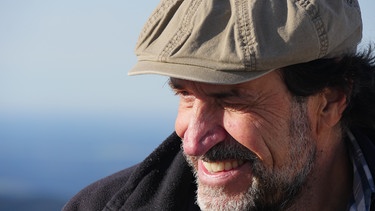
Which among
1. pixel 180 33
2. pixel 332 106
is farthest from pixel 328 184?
pixel 180 33

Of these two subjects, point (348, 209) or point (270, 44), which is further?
point (348, 209)

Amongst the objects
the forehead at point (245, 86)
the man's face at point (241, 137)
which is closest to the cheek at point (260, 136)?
the man's face at point (241, 137)

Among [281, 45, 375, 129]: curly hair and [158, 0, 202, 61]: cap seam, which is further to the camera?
[281, 45, 375, 129]: curly hair

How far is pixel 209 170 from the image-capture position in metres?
3.16

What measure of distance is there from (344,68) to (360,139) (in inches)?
13.2

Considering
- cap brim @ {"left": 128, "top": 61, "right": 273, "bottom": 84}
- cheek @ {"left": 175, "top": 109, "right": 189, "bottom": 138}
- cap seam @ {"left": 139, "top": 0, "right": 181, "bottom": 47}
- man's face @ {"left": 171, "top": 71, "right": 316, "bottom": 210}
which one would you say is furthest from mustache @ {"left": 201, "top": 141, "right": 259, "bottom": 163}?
cap seam @ {"left": 139, "top": 0, "right": 181, "bottom": 47}

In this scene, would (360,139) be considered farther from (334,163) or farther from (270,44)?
(270,44)

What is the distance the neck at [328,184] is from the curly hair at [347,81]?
159mm

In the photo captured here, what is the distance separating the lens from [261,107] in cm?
312

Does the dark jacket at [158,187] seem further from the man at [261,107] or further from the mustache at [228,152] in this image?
the mustache at [228,152]

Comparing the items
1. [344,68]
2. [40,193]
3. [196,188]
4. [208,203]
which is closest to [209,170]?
[208,203]

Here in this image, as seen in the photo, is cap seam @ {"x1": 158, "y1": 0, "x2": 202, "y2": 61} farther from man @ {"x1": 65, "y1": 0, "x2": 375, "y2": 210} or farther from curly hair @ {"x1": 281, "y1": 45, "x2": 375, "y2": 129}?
curly hair @ {"x1": 281, "y1": 45, "x2": 375, "y2": 129}

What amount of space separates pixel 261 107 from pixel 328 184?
52 centimetres

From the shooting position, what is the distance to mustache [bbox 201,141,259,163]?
10.1ft
